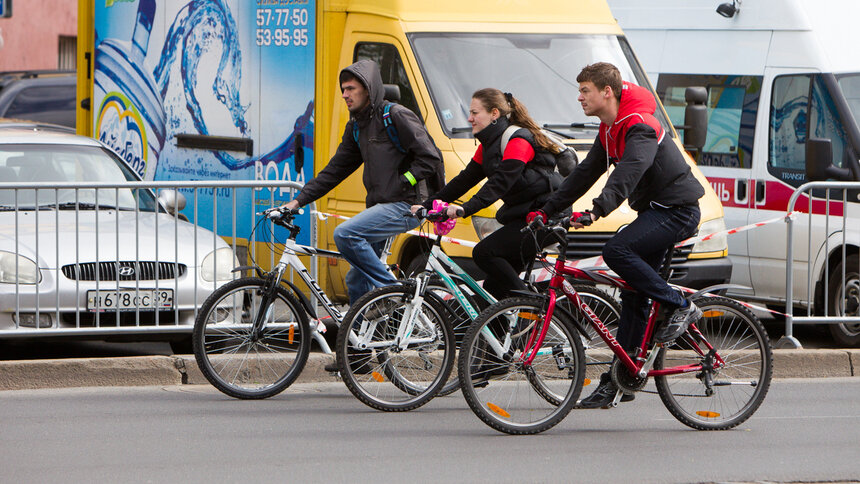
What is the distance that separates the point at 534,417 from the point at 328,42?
4022 millimetres

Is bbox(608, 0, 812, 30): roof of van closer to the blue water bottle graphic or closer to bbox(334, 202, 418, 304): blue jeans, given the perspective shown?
the blue water bottle graphic

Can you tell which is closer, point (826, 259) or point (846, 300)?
point (826, 259)

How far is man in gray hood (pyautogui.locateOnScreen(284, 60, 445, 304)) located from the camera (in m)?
7.85

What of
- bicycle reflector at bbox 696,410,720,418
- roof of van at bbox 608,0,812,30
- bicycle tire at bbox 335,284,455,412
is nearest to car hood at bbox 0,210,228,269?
bicycle tire at bbox 335,284,455,412

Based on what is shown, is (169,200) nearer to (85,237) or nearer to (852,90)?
(85,237)

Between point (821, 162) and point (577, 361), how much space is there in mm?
3637

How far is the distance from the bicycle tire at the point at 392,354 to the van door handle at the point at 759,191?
4185 millimetres

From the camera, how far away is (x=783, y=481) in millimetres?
6125

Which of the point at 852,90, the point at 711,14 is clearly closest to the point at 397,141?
the point at 852,90

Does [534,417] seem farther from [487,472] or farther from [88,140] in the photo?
[88,140]

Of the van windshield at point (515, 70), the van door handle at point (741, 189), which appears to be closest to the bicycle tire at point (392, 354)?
the van windshield at point (515, 70)

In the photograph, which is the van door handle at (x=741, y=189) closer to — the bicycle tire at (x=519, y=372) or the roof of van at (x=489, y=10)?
the roof of van at (x=489, y=10)

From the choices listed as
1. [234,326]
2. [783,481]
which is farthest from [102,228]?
[783,481]

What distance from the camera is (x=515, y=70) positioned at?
9.76 meters
